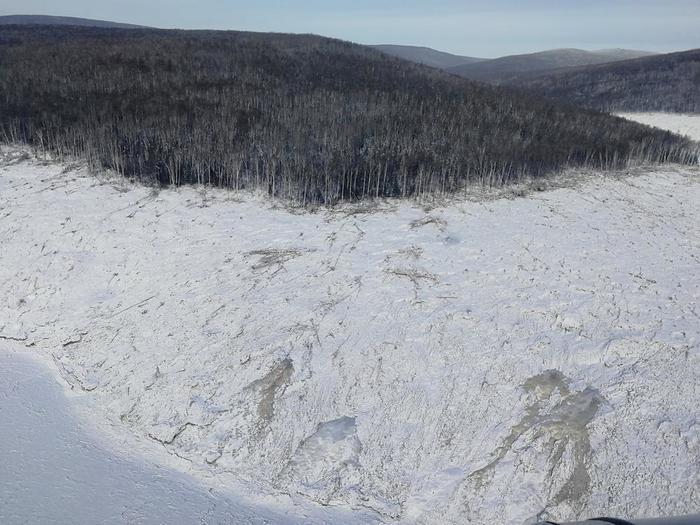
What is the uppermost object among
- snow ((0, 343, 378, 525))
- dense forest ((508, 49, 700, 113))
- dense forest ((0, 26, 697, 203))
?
dense forest ((508, 49, 700, 113))

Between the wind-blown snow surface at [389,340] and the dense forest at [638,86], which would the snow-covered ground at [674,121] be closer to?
the dense forest at [638,86]

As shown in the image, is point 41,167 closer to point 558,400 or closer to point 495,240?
point 495,240

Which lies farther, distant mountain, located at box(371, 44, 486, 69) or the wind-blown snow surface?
distant mountain, located at box(371, 44, 486, 69)

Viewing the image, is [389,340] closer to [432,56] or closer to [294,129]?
[294,129]

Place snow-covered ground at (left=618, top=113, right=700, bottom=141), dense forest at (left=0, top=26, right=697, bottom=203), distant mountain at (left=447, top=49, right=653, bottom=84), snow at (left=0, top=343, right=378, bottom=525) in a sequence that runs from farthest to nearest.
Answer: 1. distant mountain at (left=447, top=49, right=653, bottom=84)
2. snow-covered ground at (left=618, top=113, right=700, bottom=141)
3. dense forest at (left=0, top=26, right=697, bottom=203)
4. snow at (left=0, top=343, right=378, bottom=525)

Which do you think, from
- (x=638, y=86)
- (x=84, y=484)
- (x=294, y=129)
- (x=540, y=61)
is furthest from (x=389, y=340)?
(x=540, y=61)

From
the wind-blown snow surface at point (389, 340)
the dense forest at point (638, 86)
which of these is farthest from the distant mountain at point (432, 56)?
the wind-blown snow surface at point (389, 340)

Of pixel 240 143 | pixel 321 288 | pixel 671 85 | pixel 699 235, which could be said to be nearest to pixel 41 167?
pixel 240 143

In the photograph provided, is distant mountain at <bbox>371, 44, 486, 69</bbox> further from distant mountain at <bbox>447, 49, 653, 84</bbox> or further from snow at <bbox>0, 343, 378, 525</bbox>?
snow at <bbox>0, 343, 378, 525</bbox>

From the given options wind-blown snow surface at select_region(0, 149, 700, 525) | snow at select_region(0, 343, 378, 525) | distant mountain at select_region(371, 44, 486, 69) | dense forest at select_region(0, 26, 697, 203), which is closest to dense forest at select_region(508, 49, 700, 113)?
dense forest at select_region(0, 26, 697, 203)
